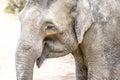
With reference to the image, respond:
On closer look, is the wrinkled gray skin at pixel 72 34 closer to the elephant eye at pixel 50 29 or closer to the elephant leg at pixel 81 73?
A: the elephant eye at pixel 50 29

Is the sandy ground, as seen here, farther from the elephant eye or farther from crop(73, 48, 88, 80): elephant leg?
the elephant eye

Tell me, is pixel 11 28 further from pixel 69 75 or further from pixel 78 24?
pixel 78 24

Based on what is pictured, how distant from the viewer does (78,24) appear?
288 cm

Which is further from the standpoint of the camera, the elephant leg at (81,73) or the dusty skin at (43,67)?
the dusty skin at (43,67)

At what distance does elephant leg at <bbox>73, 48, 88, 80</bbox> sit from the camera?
3158mm

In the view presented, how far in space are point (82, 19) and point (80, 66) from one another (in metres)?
0.63

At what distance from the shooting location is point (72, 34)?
293cm

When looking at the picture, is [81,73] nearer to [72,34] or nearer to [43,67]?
[72,34]

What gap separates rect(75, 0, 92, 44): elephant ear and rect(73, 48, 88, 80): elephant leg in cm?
26

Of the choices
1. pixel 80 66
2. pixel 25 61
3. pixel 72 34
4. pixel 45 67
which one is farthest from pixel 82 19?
pixel 45 67

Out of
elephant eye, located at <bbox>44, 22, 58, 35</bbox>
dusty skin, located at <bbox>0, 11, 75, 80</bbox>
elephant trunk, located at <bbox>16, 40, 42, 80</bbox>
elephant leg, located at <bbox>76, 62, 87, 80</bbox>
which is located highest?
elephant eye, located at <bbox>44, 22, 58, 35</bbox>

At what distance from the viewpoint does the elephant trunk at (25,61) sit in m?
2.68

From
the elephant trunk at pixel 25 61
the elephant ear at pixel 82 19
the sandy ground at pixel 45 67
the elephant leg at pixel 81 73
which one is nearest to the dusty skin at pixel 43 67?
the sandy ground at pixel 45 67

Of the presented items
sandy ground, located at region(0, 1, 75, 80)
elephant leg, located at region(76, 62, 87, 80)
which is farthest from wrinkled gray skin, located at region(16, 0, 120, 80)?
sandy ground, located at region(0, 1, 75, 80)
